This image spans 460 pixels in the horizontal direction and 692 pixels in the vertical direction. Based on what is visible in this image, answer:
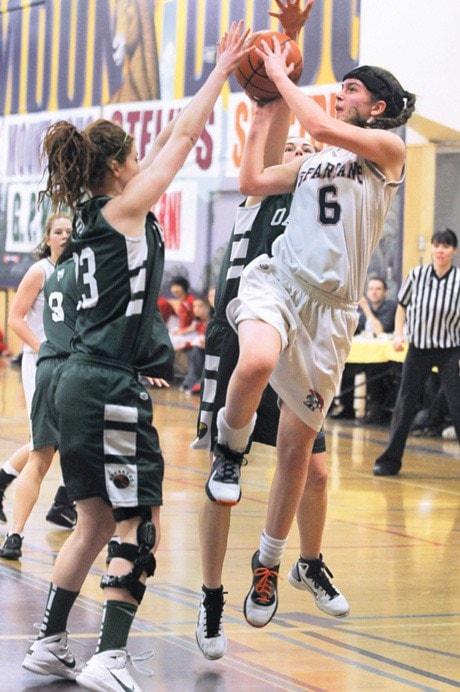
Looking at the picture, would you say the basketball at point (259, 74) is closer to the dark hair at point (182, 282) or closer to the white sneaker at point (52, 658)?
the white sneaker at point (52, 658)

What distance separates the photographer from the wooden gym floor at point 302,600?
470 centimetres

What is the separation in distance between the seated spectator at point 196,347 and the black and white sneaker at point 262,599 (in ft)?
38.5

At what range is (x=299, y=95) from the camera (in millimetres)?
4820

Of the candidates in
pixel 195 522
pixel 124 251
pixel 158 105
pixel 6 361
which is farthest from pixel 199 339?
pixel 124 251

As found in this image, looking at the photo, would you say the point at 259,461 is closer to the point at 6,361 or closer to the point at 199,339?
the point at 199,339

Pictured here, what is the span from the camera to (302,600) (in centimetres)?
609

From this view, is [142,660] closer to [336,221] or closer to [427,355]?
[336,221]

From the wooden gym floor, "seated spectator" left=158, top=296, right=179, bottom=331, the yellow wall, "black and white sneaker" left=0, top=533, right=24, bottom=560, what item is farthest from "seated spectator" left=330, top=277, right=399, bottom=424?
"black and white sneaker" left=0, top=533, right=24, bottom=560

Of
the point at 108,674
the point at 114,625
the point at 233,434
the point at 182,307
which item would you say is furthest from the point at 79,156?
the point at 182,307

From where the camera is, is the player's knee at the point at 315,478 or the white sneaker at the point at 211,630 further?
the player's knee at the point at 315,478

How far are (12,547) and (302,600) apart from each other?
159cm

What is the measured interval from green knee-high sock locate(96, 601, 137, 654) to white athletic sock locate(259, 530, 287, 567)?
0.97 m

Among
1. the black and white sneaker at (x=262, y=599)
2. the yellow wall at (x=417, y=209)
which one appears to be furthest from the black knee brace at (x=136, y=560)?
the yellow wall at (x=417, y=209)

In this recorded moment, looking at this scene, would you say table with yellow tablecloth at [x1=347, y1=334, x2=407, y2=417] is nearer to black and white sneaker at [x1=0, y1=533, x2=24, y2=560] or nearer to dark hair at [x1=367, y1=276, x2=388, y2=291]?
dark hair at [x1=367, y1=276, x2=388, y2=291]
